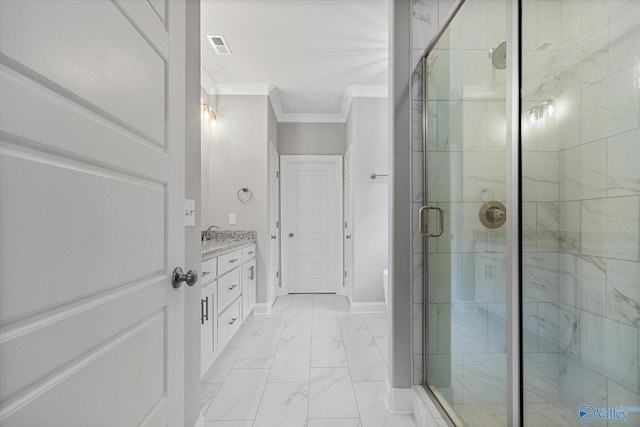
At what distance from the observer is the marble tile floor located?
1770 mm

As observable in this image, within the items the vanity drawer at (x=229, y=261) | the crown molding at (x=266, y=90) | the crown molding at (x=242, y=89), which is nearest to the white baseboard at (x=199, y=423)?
the vanity drawer at (x=229, y=261)

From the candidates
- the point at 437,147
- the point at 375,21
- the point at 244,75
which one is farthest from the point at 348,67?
the point at 437,147

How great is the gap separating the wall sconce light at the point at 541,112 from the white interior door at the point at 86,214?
1096mm

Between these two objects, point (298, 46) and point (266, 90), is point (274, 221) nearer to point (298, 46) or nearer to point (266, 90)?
point (266, 90)

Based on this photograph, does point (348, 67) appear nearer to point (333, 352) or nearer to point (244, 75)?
point (244, 75)

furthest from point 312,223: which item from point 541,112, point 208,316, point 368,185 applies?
point 541,112

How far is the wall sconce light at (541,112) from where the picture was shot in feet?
3.10

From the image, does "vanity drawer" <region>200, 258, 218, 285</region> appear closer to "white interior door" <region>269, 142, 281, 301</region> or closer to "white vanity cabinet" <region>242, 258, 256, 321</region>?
"white vanity cabinet" <region>242, 258, 256, 321</region>

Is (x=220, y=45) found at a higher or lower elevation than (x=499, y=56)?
higher

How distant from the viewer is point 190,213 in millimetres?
1440

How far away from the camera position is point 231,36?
110 inches

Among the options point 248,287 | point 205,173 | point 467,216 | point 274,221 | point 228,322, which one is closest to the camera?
point 467,216

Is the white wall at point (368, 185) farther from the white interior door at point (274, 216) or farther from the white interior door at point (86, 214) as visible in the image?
the white interior door at point (86, 214)

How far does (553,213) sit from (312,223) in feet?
12.8
